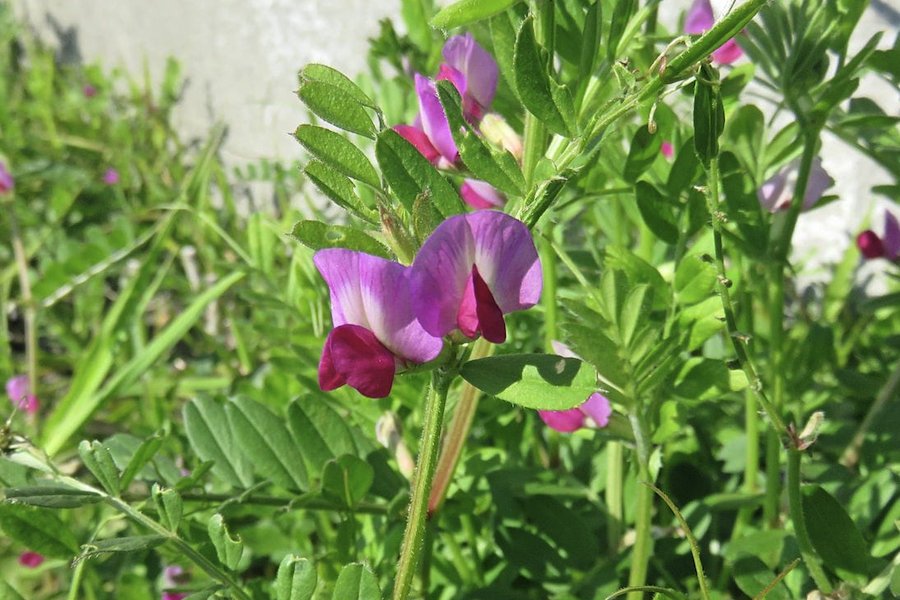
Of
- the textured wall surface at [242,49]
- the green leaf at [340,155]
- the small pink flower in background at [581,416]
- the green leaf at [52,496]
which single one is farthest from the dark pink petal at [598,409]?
the textured wall surface at [242,49]

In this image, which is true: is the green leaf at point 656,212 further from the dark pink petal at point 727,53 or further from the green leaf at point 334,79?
the green leaf at point 334,79

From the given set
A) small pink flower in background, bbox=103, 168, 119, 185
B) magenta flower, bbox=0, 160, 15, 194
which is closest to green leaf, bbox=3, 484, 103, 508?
magenta flower, bbox=0, 160, 15, 194

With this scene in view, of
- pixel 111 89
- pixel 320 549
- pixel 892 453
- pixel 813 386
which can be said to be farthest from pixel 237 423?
pixel 111 89

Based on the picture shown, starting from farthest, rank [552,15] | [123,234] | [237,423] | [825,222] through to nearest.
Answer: [123,234]
[825,222]
[237,423]
[552,15]

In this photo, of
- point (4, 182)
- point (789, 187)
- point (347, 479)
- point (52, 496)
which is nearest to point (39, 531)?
point (52, 496)

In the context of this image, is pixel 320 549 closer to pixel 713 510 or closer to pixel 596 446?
pixel 596 446
